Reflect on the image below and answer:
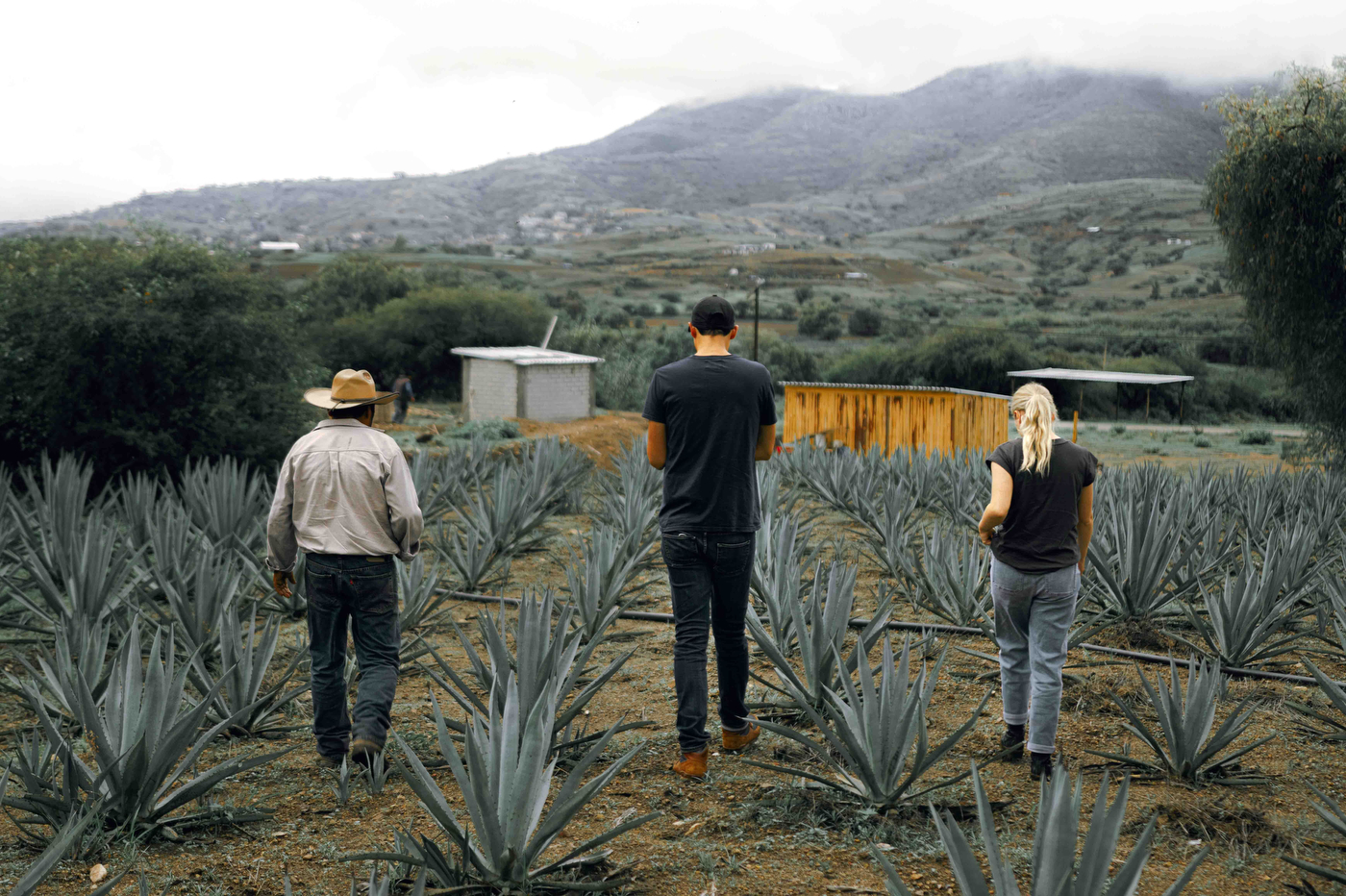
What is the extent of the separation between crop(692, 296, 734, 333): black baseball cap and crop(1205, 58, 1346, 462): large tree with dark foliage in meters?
9.23

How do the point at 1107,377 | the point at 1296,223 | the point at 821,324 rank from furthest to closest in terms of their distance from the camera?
→ the point at 821,324
the point at 1107,377
the point at 1296,223

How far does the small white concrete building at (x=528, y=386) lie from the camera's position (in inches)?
1024

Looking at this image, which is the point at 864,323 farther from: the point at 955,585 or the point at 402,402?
the point at 955,585

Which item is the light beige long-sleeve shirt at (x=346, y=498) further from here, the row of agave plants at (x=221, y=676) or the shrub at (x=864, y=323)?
the shrub at (x=864, y=323)

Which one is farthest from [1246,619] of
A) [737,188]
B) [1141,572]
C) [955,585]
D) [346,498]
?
[737,188]

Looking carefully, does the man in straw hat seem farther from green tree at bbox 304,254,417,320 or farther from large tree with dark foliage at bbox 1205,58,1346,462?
green tree at bbox 304,254,417,320

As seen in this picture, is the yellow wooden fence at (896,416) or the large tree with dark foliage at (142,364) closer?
the large tree with dark foliage at (142,364)

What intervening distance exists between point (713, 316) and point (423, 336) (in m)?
38.7

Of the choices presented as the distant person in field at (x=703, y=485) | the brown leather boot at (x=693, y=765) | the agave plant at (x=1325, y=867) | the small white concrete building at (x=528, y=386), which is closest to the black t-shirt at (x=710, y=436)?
the distant person in field at (x=703, y=485)

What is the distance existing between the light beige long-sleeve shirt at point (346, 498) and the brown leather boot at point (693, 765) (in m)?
1.18

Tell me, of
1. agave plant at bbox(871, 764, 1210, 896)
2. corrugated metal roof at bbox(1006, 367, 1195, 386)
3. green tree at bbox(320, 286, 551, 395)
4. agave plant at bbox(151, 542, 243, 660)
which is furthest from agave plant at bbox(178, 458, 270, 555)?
green tree at bbox(320, 286, 551, 395)

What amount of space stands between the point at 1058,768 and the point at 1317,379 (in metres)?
11.0

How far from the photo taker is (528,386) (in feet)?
85.1

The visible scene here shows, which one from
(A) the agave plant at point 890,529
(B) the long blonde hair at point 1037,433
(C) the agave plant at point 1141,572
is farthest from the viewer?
(A) the agave plant at point 890,529
